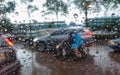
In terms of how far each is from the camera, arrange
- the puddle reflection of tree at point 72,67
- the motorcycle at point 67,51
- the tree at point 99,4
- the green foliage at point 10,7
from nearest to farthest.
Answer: the puddle reflection of tree at point 72,67, the motorcycle at point 67,51, the tree at point 99,4, the green foliage at point 10,7

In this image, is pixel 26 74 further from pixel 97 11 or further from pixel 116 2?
pixel 116 2

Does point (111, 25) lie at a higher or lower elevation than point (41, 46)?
higher

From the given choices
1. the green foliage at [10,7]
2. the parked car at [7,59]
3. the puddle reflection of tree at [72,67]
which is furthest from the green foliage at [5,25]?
the parked car at [7,59]

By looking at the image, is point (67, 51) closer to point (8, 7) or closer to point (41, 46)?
point (41, 46)

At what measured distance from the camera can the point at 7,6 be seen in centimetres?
3184

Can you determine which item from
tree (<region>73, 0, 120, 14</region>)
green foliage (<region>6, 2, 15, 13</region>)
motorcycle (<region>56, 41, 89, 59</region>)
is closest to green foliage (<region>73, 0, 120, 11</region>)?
tree (<region>73, 0, 120, 14</region>)

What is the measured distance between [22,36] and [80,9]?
23.9 feet

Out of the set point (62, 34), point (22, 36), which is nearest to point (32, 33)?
point (22, 36)

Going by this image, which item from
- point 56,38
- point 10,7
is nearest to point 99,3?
point 10,7

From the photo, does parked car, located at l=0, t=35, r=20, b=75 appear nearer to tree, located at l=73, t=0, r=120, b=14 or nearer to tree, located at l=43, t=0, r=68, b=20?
tree, located at l=73, t=0, r=120, b=14

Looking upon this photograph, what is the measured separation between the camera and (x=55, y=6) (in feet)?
105

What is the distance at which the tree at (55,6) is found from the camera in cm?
3162

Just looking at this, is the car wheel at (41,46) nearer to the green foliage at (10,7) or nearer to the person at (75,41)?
the person at (75,41)

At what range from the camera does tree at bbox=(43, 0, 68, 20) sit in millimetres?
31625
